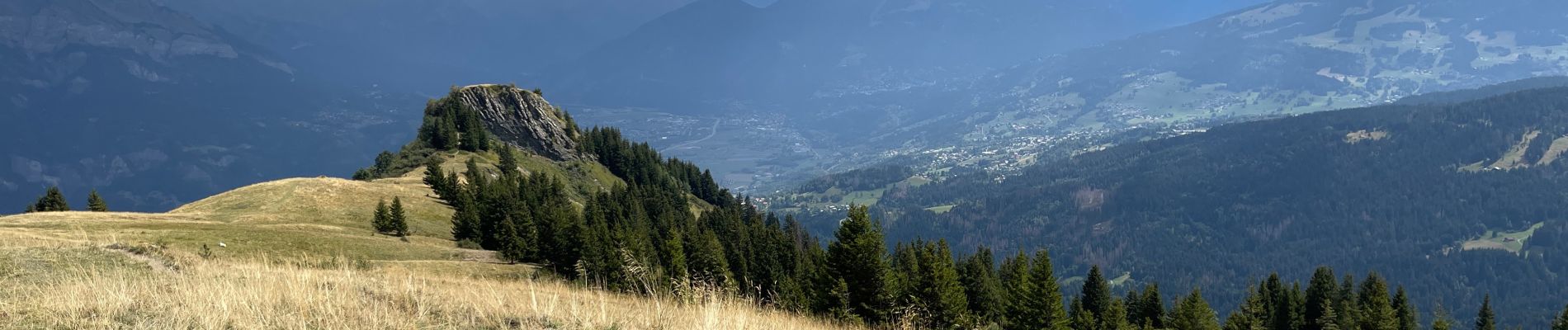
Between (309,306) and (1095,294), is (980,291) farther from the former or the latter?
(309,306)

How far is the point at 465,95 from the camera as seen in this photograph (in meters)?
130

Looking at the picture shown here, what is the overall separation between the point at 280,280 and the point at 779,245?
72.8 metres

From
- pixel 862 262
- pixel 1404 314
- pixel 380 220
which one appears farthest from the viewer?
pixel 1404 314

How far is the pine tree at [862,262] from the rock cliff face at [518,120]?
100m

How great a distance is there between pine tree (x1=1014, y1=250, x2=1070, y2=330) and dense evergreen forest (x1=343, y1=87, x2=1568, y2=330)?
82 millimetres

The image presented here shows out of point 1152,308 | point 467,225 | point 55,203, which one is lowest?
Result: point 1152,308

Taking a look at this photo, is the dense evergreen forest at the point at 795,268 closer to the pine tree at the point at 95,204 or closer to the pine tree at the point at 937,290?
the pine tree at the point at 937,290

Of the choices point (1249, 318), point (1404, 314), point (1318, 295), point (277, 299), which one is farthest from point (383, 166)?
point (1404, 314)

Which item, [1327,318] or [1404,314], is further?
[1404,314]

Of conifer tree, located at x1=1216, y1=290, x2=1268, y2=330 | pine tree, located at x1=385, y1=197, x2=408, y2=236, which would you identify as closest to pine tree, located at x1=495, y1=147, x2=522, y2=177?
pine tree, located at x1=385, y1=197, x2=408, y2=236

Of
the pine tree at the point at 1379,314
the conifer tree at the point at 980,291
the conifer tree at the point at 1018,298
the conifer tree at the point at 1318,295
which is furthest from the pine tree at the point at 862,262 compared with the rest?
the conifer tree at the point at 1318,295

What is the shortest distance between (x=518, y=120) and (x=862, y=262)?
351ft

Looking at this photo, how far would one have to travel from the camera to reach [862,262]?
126 feet

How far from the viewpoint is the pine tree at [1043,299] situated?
52062mm
